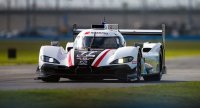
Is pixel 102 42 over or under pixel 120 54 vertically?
over

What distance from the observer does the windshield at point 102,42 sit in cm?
2614

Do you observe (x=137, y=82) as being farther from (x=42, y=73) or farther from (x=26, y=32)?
(x=26, y=32)

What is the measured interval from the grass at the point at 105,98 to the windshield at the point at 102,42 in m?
4.76

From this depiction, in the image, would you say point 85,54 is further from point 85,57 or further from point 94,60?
point 94,60

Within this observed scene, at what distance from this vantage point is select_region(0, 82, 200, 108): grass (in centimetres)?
1693

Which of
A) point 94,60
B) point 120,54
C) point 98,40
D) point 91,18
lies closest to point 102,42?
point 98,40

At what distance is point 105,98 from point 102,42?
26.6ft

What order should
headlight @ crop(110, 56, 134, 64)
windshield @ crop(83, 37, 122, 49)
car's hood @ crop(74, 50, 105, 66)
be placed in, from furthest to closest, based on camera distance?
windshield @ crop(83, 37, 122, 49) < headlight @ crop(110, 56, 134, 64) < car's hood @ crop(74, 50, 105, 66)

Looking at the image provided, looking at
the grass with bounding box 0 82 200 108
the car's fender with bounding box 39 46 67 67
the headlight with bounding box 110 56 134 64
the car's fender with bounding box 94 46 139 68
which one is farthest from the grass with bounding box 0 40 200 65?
the grass with bounding box 0 82 200 108

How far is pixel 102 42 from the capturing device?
86.3ft

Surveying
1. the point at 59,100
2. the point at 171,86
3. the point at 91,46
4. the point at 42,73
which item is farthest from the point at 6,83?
the point at 59,100

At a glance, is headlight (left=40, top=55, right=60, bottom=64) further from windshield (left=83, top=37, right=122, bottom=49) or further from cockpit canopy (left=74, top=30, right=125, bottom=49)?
windshield (left=83, top=37, right=122, bottom=49)

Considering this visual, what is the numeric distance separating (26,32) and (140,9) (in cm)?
2424

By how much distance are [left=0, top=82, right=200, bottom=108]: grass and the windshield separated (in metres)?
4.76
